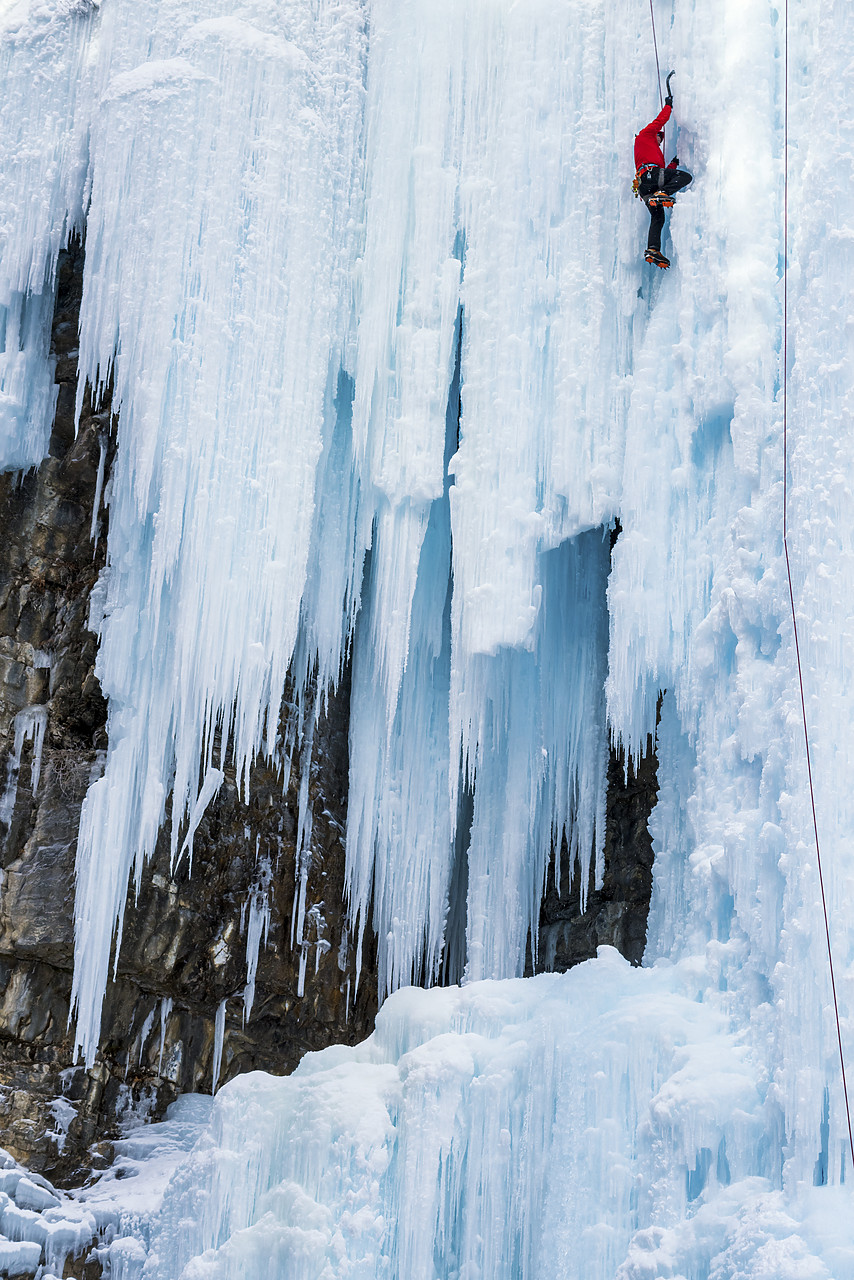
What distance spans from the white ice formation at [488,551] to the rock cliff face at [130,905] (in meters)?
0.46

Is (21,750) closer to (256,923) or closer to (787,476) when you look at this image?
(256,923)

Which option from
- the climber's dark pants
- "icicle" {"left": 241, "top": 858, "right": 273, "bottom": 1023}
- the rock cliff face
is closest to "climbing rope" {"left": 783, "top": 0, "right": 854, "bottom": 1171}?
the climber's dark pants

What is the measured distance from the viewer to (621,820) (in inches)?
397

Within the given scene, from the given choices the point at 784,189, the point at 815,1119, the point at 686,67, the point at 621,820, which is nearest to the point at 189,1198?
the point at 815,1119

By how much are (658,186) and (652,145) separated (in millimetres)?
253

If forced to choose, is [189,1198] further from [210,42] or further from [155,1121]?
[210,42]

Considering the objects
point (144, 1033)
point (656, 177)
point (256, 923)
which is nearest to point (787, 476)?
point (656, 177)

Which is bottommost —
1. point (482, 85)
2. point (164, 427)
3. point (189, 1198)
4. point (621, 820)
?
point (189, 1198)

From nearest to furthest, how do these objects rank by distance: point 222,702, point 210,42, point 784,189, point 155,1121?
1. point 784,189
2. point 222,702
3. point 210,42
4. point 155,1121

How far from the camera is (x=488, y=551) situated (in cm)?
784

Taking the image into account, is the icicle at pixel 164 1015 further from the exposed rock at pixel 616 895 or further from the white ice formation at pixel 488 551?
the exposed rock at pixel 616 895

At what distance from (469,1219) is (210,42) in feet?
25.6

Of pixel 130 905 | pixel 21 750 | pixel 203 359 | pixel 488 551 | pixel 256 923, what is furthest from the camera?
pixel 256 923

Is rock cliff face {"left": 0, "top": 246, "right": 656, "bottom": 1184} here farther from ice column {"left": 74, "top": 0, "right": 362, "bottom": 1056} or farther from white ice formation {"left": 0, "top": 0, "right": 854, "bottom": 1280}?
ice column {"left": 74, "top": 0, "right": 362, "bottom": 1056}
